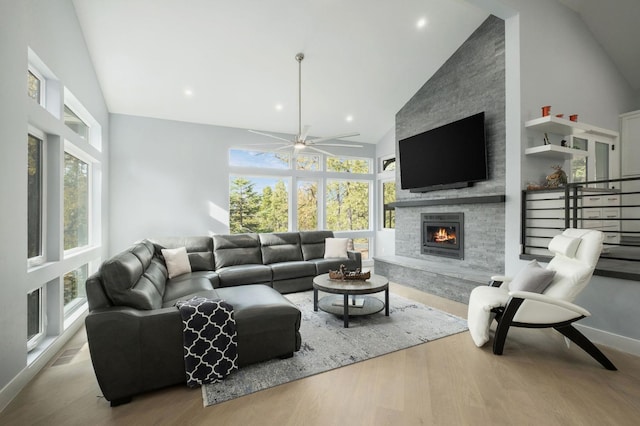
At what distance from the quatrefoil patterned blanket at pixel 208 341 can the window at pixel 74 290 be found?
6.95 ft

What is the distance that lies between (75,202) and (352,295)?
3688 millimetres

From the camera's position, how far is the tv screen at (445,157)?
4.30 m

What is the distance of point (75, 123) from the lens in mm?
3832

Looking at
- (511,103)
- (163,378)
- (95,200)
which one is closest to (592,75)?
(511,103)

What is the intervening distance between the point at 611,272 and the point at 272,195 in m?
5.31

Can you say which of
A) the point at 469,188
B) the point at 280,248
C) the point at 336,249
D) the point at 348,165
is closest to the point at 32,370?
the point at 280,248

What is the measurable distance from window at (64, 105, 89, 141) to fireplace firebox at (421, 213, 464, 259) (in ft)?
17.4

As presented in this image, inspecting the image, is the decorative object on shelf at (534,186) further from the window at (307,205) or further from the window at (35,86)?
the window at (35,86)

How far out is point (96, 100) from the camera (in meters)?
4.30

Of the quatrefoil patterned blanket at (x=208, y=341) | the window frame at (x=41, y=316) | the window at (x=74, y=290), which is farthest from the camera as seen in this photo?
the window at (x=74, y=290)

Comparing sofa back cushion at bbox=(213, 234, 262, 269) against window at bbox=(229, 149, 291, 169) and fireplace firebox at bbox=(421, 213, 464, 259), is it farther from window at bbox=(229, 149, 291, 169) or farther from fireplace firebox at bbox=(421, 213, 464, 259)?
fireplace firebox at bbox=(421, 213, 464, 259)

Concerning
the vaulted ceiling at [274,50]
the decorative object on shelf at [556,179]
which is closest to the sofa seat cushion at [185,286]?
the vaulted ceiling at [274,50]

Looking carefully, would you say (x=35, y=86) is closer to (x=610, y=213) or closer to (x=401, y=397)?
(x=401, y=397)

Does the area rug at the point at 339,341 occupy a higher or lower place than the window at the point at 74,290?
lower
